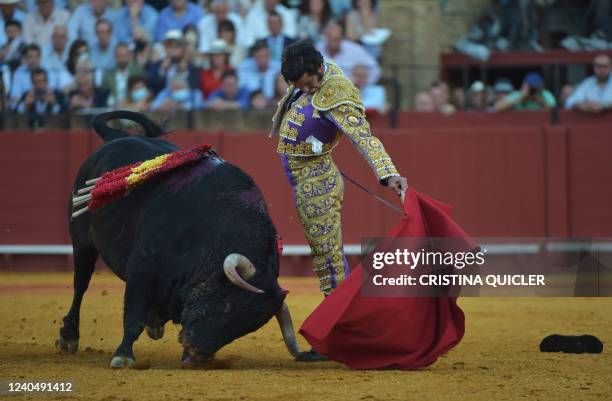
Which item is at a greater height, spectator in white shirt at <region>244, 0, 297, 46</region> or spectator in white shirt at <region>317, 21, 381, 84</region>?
spectator in white shirt at <region>244, 0, 297, 46</region>

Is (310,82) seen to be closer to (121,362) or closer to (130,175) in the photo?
(130,175)

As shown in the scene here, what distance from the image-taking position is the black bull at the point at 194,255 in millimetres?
4816

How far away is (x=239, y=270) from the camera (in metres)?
4.78

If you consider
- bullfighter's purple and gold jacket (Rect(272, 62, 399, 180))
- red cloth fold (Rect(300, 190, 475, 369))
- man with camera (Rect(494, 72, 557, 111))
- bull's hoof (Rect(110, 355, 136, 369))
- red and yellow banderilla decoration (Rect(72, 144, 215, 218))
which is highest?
bullfighter's purple and gold jacket (Rect(272, 62, 399, 180))

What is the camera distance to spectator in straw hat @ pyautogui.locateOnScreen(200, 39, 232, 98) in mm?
10492

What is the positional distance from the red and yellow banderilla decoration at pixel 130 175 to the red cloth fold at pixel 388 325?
2.97 ft

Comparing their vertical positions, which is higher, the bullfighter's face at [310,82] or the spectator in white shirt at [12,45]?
the bullfighter's face at [310,82]

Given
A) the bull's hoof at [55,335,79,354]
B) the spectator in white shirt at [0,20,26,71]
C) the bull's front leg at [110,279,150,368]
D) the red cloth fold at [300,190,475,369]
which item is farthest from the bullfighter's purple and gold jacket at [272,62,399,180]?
the spectator in white shirt at [0,20,26,71]

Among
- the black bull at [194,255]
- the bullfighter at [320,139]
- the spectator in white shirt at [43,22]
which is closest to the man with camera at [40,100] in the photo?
the spectator in white shirt at [43,22]

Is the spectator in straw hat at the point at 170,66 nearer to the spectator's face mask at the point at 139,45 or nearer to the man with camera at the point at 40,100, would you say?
the spectator's face mask at the point at 139,45

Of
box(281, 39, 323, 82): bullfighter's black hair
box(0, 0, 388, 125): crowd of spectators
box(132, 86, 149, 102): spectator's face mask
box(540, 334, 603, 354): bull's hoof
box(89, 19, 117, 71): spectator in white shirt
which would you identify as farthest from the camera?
box(89, 19, 117, 71): spectator in white shirt

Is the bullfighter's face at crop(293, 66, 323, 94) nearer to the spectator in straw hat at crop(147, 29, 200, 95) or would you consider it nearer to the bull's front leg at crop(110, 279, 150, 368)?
the bull's front leg at crop(110, 279, 150, 368)

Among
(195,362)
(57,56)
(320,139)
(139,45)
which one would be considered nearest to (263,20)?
(139,45)

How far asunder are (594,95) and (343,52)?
2.08m
